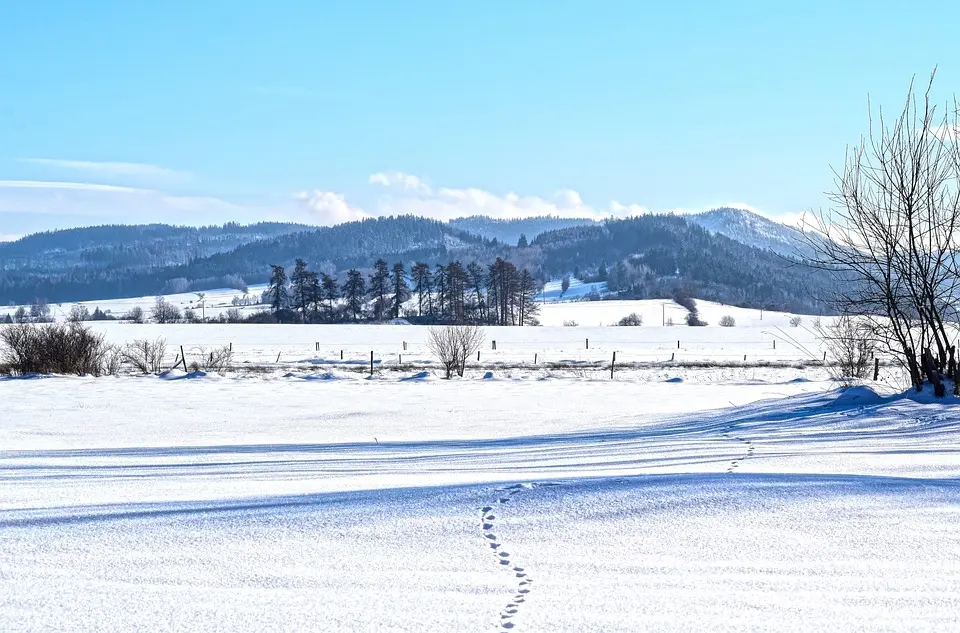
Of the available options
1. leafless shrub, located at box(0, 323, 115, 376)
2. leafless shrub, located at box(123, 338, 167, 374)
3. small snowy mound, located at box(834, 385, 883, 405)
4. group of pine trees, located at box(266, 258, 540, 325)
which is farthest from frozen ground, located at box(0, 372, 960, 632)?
group of pine trees, located at box(266, 258, 540, 325)

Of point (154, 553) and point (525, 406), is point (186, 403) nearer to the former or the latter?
point (525, 406)

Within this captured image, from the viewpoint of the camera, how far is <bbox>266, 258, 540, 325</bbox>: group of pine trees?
85.6 meters

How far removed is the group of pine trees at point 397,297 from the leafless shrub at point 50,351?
57317mm

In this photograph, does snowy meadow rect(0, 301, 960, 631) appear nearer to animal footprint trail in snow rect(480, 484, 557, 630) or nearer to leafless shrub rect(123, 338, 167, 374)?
animal footprint trail in snow rect(480, 484, 557, 630)

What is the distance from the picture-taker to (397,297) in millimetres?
88938

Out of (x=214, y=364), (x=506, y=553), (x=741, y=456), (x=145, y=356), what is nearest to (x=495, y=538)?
(x=506, y=553)

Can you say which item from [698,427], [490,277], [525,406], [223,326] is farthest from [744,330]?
[698,427]

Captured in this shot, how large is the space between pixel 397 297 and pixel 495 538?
280 feet

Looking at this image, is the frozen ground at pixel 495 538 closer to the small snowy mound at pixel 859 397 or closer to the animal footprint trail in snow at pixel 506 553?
the animal footprint trail in snow at pixel 506 553

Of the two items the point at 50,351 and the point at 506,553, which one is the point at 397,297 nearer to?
the point at 50,351

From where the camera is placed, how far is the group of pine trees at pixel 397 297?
85562 millimetres

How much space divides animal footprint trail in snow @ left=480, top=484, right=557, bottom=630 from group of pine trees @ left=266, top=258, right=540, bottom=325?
7797 centimetres

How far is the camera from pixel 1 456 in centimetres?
834

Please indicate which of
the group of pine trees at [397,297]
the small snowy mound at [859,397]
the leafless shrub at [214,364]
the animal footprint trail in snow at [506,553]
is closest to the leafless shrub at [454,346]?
the leafless shrub at [214,364]
